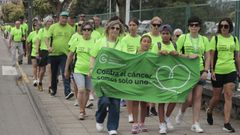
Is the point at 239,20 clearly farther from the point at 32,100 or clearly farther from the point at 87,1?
the point at 87,1

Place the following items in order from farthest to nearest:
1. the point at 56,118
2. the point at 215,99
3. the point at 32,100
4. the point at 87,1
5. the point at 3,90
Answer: the point at 87,1, the point at 3,90, the point at 32,100, the point at 56,118, the point at 215,99

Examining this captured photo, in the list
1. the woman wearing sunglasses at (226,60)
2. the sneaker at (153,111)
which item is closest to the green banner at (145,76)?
the woman wearing sunglasses at (226,60)

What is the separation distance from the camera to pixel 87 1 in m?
66.8

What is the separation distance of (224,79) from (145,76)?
136 cm

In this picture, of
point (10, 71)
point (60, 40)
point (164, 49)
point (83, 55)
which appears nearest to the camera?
point (164, 49)

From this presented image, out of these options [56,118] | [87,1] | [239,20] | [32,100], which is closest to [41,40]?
[32,100]

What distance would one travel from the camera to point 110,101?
27.1 feet

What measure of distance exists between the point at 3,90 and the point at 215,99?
7054 millimetres

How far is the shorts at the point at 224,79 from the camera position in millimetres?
8609

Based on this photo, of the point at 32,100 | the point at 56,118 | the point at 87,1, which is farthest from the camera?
the point at 87,1

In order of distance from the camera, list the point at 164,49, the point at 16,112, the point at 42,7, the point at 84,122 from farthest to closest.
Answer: the point at 42,7, the point at 16,112, the point at 84,122, the point at 164,49

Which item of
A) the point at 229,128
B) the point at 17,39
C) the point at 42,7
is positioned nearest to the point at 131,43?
the point at 229,128

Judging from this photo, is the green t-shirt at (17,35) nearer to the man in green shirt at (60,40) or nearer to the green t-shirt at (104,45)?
the man in green shirt at (60,40)

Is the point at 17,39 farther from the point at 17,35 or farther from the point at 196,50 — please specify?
the point at 196,50
